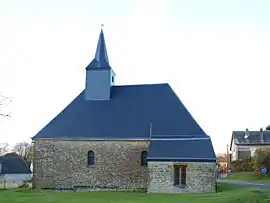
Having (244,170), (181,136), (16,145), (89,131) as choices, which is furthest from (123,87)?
(16,145)

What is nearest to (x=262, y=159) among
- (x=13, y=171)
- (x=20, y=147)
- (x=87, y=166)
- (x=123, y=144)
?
(x=123, y=144)

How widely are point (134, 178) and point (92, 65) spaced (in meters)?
9.90

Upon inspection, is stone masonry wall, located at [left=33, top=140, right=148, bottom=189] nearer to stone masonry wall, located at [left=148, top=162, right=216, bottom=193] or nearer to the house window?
stone masonry wall, located at [left=148, top=162, right=216, bottom=193]

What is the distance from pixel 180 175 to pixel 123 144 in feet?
16.1

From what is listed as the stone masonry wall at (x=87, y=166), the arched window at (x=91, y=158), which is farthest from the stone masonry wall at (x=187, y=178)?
the arched window at (x=91, y=158)

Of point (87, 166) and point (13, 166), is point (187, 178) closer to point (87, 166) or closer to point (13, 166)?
point (87, 166)

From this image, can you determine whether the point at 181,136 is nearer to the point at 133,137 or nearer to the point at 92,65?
the point at 133,137

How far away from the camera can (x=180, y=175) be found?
80.1ft

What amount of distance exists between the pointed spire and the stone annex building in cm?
16

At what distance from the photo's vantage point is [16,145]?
95.2m

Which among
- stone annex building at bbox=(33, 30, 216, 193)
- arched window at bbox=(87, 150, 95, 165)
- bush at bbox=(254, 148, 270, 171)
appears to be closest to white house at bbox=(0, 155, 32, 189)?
stone annex building at bbox=(33, 30, 216, 193)

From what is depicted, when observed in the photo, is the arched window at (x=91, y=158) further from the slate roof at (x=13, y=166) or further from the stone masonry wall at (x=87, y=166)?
the slate roof at (x=13, y=166)

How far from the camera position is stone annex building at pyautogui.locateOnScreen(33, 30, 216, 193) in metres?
24.4

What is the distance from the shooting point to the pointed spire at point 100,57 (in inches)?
1178
